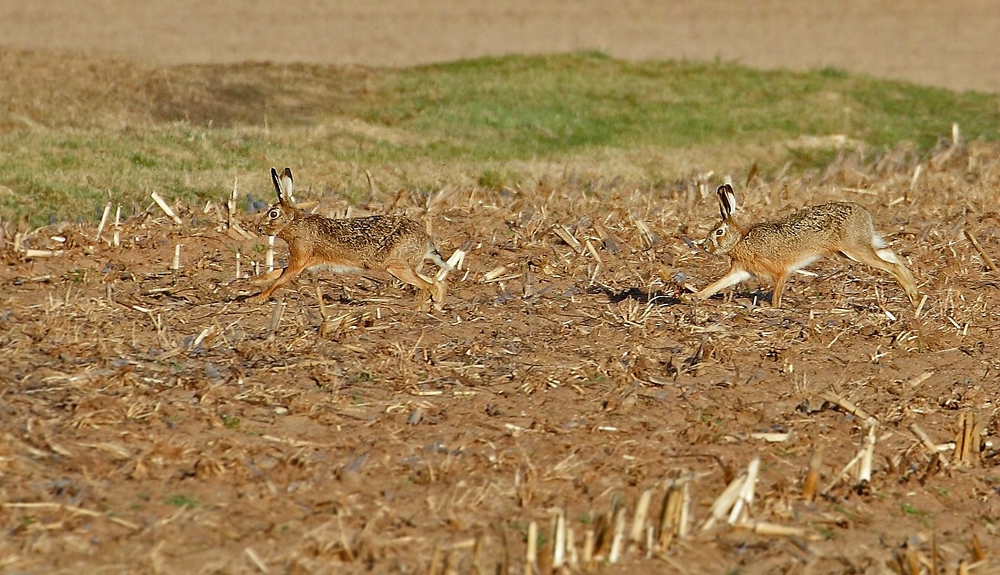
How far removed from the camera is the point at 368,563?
5973 millimetres

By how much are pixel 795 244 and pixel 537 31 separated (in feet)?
64.3

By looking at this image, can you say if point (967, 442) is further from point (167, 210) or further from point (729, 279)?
point (167, 210)

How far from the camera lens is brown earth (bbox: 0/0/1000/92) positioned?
26.1 m

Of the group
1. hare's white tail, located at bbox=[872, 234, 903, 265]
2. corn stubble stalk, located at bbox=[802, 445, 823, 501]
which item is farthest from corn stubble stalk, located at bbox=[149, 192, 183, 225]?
corn stubble stalk, located at bbox=[802, 445, 823, 501]

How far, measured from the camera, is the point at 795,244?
429 inches

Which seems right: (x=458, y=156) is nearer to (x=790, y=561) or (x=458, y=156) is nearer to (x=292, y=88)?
(x=292, y=88)

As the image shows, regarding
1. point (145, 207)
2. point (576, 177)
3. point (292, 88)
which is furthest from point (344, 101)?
point (145, 207)

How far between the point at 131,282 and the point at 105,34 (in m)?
17.7

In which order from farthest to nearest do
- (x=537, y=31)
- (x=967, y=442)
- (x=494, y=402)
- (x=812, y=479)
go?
(x=537, y=31) → (x=494, y=402) → (x=967, y=442) → (x=812, y=479)

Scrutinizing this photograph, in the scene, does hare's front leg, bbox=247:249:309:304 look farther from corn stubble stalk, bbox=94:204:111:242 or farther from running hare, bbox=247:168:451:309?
corn stubble stalk, bbox=94:204:111:242

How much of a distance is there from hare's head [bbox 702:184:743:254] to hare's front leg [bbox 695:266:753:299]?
7.8 inches

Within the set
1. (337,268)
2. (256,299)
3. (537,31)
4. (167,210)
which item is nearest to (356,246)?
(337,268)

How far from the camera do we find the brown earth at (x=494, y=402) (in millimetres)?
6234

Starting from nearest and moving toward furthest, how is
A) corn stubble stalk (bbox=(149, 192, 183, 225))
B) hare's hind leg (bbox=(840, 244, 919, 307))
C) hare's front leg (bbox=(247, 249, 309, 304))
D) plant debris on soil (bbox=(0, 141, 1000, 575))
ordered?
1. plant debris on soil (bbox=(0, 141, 1000, 575))
2. hare's front leg (bbox=(247, 249, 309, 304))
3. hare's hind leg (bbox=(840, 244, 919, 307))
4. corn stubble stalk (bbox=(149, 192, 183, 225))
